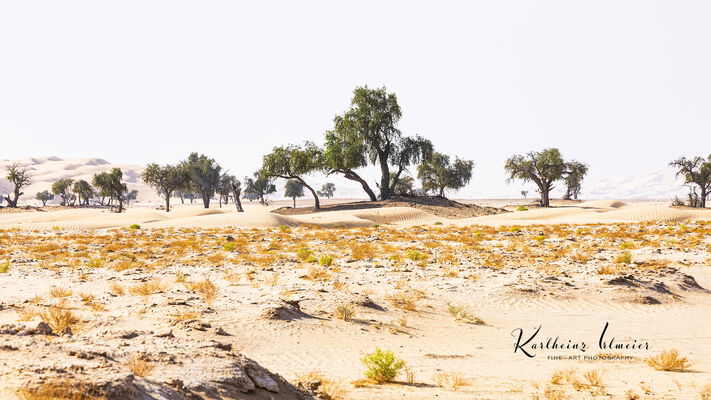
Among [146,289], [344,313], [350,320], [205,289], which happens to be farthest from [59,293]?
[350,320]

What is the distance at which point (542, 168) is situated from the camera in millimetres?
68312

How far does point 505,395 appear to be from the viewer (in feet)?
22.7

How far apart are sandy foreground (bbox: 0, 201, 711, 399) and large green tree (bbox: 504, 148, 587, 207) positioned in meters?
46.1

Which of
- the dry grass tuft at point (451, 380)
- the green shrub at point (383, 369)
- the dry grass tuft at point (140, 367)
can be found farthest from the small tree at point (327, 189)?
the dry grass tuft at point (140, 367)

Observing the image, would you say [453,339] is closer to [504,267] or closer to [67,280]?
[504,267]

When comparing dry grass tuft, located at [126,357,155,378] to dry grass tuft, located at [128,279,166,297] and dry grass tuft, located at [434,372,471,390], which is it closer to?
dry grass tuft, located at [434,372,471,390]

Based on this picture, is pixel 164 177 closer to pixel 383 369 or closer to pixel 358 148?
pixel 358 148

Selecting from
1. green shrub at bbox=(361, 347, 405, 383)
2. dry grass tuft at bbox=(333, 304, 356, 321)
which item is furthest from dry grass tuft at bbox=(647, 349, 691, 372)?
dry grass tuft at bbox=(333, 304, 356, 321)

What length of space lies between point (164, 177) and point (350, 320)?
7007 cm

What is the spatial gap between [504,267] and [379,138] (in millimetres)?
44069

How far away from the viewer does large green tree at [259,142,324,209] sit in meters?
59.5

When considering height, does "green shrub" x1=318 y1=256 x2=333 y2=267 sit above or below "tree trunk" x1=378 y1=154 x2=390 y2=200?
below

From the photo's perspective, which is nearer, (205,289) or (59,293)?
(59,293)

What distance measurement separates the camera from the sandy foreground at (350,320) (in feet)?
19.0
